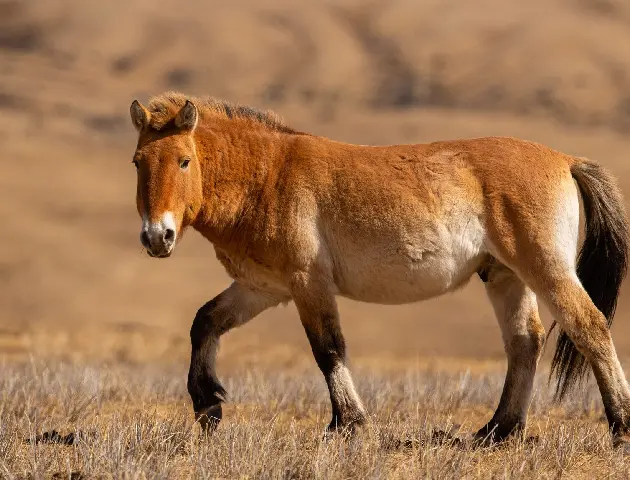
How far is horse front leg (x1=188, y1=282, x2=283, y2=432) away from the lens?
7.67 m

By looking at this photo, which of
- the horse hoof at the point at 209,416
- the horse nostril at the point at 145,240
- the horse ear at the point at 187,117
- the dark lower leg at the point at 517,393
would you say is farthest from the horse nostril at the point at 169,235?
the dark lower leg at the point at 517,393

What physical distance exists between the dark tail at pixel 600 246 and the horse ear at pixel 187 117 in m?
2.80

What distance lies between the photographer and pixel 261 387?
397 inches

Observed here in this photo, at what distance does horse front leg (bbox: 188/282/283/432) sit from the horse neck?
54 centimetres

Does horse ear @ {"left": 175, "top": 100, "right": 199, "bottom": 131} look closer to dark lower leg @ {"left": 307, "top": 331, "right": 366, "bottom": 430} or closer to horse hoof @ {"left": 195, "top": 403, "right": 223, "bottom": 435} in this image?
dark lower leg @ {"left": 307, "top": 331, "right": 366, "bottom": 430}

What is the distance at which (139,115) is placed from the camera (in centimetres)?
732

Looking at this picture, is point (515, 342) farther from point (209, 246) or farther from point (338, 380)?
point (209, 246)

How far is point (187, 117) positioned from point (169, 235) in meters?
0.92

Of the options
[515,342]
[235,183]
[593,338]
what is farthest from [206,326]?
[593,338]

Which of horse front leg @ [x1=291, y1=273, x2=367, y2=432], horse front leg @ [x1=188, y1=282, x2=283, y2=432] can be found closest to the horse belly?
horse front leg @ [x1=291, y1=273, x2=367, y2=432]

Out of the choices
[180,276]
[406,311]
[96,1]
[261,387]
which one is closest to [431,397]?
[261,387]

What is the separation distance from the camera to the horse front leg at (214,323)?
7.67m

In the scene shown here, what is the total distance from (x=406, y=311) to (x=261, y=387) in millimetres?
20518

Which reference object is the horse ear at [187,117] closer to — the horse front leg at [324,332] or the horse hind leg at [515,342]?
the horse front leg at [324,332]
